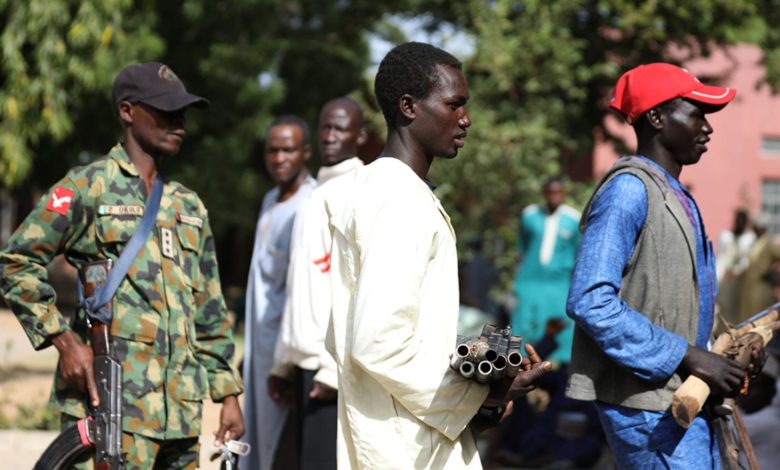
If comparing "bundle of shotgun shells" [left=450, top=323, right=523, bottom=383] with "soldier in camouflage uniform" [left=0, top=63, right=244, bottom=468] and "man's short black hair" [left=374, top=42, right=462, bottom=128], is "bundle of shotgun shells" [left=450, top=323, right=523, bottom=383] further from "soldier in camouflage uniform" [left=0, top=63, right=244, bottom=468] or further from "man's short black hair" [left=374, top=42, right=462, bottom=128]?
"soldier in camouflage uniform" [left=0, top=63, right=244, bottom=468]

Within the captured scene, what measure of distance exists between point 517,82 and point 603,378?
1134cm

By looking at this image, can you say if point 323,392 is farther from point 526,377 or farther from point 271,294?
point 526,377

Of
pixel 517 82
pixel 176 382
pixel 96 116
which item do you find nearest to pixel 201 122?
pixel 96 116

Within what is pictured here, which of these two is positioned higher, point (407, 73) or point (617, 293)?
point (407, 73)

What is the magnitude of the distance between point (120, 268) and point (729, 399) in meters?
2.08

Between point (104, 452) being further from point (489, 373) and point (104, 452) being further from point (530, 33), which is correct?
point (530, 33)

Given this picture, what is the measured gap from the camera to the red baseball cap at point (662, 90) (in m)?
3.99

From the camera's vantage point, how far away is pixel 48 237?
4.35m

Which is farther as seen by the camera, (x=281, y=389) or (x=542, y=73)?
(x=542, y=73)

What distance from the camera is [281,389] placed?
19.5ft

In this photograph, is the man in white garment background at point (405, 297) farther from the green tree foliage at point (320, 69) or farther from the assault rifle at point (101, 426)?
the green tree foliage at point (320, 69)

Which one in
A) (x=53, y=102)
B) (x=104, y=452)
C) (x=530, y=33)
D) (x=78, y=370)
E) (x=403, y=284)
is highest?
(x=530, y=33)

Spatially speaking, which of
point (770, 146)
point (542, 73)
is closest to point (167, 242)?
point (542, 73)

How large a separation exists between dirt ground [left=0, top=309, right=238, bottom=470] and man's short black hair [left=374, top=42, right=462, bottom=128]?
4.99 m
